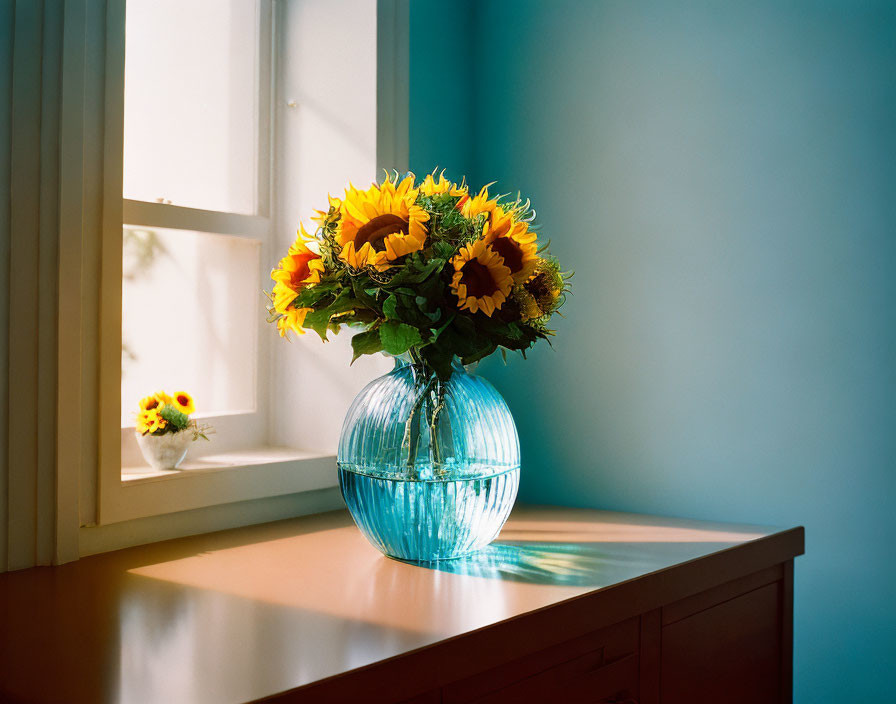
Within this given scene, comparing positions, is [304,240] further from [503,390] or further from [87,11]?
[503,390]

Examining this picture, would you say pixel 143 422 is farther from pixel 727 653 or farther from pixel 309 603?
pixel 727 653

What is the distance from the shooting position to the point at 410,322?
1176 mm

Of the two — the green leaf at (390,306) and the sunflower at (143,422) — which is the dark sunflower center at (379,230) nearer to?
the green leaf at (390,306)

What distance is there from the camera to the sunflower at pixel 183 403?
1.51 m

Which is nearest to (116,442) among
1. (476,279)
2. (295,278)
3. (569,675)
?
(295,278)

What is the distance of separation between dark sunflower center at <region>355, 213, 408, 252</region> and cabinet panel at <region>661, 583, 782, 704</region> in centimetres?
69

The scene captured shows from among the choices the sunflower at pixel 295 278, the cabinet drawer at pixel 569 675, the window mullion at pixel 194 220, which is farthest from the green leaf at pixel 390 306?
the window mullion at pixel 194 220

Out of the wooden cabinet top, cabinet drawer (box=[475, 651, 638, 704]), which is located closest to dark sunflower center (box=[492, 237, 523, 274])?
the wooden cabinet top

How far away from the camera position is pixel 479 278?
1169mm

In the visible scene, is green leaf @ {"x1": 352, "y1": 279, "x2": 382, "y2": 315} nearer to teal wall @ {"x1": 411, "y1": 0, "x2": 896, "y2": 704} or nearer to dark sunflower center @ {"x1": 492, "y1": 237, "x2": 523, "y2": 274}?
dark sunflower center @ {"x1": 492, "y1": 237, "x2": 523, "y2": 274}

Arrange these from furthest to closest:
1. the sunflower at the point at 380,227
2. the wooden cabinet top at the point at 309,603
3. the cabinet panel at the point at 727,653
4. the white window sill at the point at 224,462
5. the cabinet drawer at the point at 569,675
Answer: the white window sill at the point at 224,462
the cabinet panel at the point at 727,653
the sunflower at the point at 380,227
the cabinet drawer at the point at 569,675
the wooden cabinet top at the point at 309,603

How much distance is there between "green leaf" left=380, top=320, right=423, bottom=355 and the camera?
3.80 ft

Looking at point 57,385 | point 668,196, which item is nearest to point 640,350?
point 668,196

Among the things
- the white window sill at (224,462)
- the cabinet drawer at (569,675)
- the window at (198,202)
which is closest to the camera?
the cabinet drawer at (569,675)
